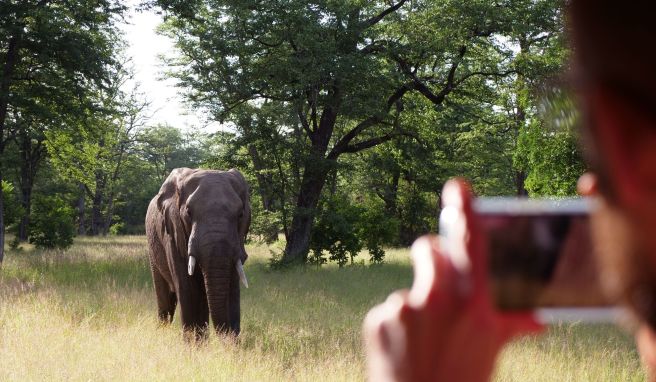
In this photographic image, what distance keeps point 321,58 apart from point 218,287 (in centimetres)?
1217

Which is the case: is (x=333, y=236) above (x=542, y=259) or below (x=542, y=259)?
below

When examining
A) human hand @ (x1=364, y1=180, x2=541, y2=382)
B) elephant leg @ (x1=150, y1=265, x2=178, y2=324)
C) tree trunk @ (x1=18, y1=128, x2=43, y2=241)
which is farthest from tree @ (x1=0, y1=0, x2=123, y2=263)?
human hand @ (x1=364, y1=180, x2=541, y2=382)

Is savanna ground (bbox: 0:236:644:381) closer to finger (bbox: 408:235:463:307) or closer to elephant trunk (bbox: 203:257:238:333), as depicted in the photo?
elephant trunk (bbox: 203:257:238:333)

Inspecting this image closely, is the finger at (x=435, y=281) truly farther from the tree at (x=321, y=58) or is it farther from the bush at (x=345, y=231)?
the bush at (x=345, y=231)

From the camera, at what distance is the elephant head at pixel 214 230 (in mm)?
7867

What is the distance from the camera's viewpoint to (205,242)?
25.7 ft

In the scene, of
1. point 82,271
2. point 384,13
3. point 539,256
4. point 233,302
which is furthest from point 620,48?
point 384,13

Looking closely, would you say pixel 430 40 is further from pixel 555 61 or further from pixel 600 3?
pixel 600 3

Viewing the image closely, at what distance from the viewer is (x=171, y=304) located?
10.1 m

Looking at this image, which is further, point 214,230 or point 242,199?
point 242,199

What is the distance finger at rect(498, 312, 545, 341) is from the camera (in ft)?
2.27

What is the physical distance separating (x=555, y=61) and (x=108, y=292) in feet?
41.6

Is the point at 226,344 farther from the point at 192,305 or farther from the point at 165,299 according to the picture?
the point at 165,299

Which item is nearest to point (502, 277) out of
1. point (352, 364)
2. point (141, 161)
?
point (352, 364)
